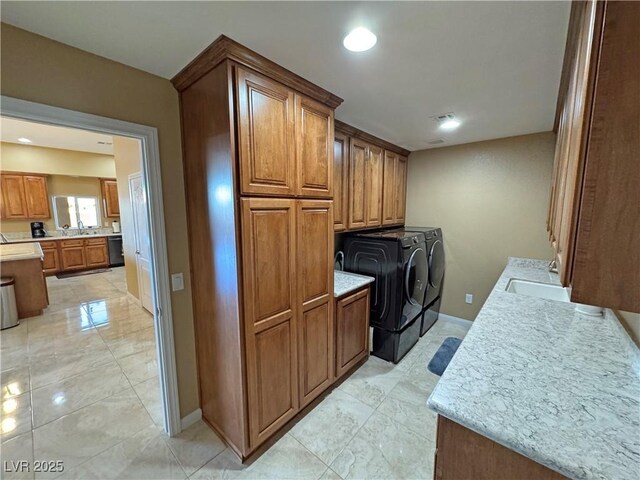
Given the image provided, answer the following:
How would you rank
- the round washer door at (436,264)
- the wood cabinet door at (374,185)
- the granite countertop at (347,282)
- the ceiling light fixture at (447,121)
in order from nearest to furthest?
the granite countertop at (347,282) < the ceiling light fixture at (447,121) < the wood cabinet door at (374,185) < the round washer door at (436,264)

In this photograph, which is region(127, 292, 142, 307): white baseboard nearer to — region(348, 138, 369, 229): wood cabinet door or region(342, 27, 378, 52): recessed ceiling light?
region(348, 138, 369, 229): wood cabinet door

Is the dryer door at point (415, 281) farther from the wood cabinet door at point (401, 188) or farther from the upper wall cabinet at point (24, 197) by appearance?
the upper wall cabinet at point (24, 197)

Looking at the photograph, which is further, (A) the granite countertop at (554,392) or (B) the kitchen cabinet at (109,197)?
(B) the kitchen cabinet at (109,197)

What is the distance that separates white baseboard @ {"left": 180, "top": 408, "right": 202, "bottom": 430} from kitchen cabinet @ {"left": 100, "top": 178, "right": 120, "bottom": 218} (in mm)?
6430

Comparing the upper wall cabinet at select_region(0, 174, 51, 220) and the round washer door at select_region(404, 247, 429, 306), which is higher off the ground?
the upper wall cabinet at select_region(0, 174, 51, 220)

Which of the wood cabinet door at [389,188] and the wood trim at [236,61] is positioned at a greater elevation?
the wood trim at [236,61]

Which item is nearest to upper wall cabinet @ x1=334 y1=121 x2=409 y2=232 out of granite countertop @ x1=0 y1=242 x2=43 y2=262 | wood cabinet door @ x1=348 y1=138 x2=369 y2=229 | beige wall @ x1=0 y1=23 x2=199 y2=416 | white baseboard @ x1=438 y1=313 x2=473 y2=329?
wood cabinet door @ x1=348 y1=138 x2=369 y2=229

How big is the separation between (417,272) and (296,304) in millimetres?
1563

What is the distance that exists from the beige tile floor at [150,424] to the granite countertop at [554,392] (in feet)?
3.26

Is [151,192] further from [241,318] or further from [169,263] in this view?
[241,318]

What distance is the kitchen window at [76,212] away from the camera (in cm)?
607

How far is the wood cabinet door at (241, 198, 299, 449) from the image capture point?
4.76 feet

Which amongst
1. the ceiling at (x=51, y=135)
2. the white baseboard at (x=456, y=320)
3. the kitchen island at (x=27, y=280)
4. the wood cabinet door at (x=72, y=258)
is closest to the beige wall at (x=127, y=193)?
the ceiling at (x=51, y=135)

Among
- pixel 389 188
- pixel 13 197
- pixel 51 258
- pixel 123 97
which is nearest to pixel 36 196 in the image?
pixel 13 197
